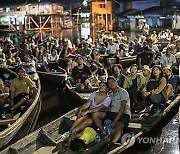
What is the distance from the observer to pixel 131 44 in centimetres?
1945

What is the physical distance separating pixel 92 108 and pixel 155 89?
2.45 meters

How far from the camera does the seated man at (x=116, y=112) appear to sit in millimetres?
7266

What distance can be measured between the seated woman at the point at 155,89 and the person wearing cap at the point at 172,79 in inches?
22.2

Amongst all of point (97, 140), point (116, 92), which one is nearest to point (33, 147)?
point (97, 140)

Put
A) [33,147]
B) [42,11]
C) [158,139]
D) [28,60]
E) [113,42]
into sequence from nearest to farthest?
1. [33,147]
2. [158,139]
3. [28,60]
4. [113,42]
5. [42,11]

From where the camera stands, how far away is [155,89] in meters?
9.29

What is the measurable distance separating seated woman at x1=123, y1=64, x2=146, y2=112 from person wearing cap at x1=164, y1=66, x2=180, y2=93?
25.0 inches

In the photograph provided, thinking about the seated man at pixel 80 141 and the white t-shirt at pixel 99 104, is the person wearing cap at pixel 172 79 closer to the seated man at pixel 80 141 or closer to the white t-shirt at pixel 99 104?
the white t-shirt at pixel 99 104

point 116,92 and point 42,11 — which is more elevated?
point 42,11

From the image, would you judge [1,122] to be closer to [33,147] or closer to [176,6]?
[33,147]

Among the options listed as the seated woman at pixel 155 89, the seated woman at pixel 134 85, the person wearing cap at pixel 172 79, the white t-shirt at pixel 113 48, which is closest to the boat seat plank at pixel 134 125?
the seated woman at pixel 155 89

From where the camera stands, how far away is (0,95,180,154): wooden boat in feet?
22.2

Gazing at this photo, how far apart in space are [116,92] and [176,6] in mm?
40910

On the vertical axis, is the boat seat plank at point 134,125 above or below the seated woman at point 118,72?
below
